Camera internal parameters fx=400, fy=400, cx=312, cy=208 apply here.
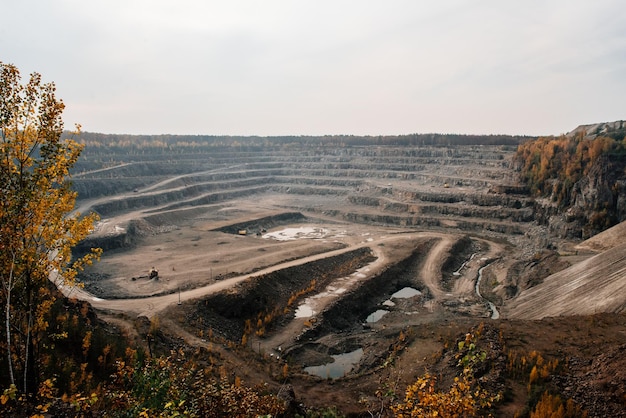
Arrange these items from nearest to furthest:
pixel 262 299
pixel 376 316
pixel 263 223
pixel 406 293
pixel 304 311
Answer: pixel 304 311
pixel 262 299
pixel 376 316
pixel 406 293
pixel 263 223

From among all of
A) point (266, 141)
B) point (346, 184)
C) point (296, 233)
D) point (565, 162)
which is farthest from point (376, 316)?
point (266, 141)

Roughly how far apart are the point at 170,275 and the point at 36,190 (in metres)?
38.4

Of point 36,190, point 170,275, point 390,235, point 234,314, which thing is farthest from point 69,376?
point 390,235

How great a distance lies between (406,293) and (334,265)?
1009cm

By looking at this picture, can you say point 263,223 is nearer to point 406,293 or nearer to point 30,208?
point 406,293

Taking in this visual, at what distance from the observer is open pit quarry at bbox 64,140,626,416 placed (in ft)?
106

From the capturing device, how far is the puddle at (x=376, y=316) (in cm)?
4051

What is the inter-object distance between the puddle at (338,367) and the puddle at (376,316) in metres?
7.32

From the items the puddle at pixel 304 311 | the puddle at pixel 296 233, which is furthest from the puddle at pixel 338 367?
the puddle at pixel 296 233

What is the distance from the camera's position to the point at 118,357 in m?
21.4

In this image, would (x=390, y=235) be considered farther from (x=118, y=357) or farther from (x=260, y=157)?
(x=260, y=157)

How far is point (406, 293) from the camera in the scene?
47812mm

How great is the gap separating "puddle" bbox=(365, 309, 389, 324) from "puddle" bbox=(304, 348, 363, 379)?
732 centimetres

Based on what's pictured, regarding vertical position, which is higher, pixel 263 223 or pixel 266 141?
pixel 266 141
